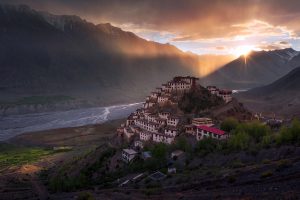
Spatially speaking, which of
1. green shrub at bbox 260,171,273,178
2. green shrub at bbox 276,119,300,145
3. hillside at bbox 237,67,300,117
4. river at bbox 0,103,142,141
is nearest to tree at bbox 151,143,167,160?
green shrub at bbox 276,119,300,145

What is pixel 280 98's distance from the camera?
541 ft

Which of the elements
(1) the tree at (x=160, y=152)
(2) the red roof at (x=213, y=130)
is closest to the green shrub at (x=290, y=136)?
(2) the red roof at (x=213, y=130)

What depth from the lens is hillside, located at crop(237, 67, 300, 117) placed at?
136 m

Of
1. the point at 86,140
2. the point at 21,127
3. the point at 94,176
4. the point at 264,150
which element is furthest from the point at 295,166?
the point at 21,127

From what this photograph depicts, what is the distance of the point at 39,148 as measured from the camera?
114 m

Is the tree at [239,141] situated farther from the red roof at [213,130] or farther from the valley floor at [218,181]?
the red roof at [213,130]

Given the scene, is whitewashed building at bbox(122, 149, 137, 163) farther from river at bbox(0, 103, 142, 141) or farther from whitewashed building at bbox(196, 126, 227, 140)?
river at bbox(0, 103, 142, 141)

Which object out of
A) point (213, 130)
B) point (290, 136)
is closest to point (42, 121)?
point (213, 130)

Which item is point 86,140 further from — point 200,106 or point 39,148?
point 200,106

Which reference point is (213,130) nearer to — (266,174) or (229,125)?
(229,125)

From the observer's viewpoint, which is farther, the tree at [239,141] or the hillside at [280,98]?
the hillside at [280,98]

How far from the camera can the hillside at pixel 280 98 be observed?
135975mm

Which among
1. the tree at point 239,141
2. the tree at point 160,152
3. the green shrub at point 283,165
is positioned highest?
the green shrub at point 283,165

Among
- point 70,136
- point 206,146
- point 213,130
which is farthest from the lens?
point 70,136
